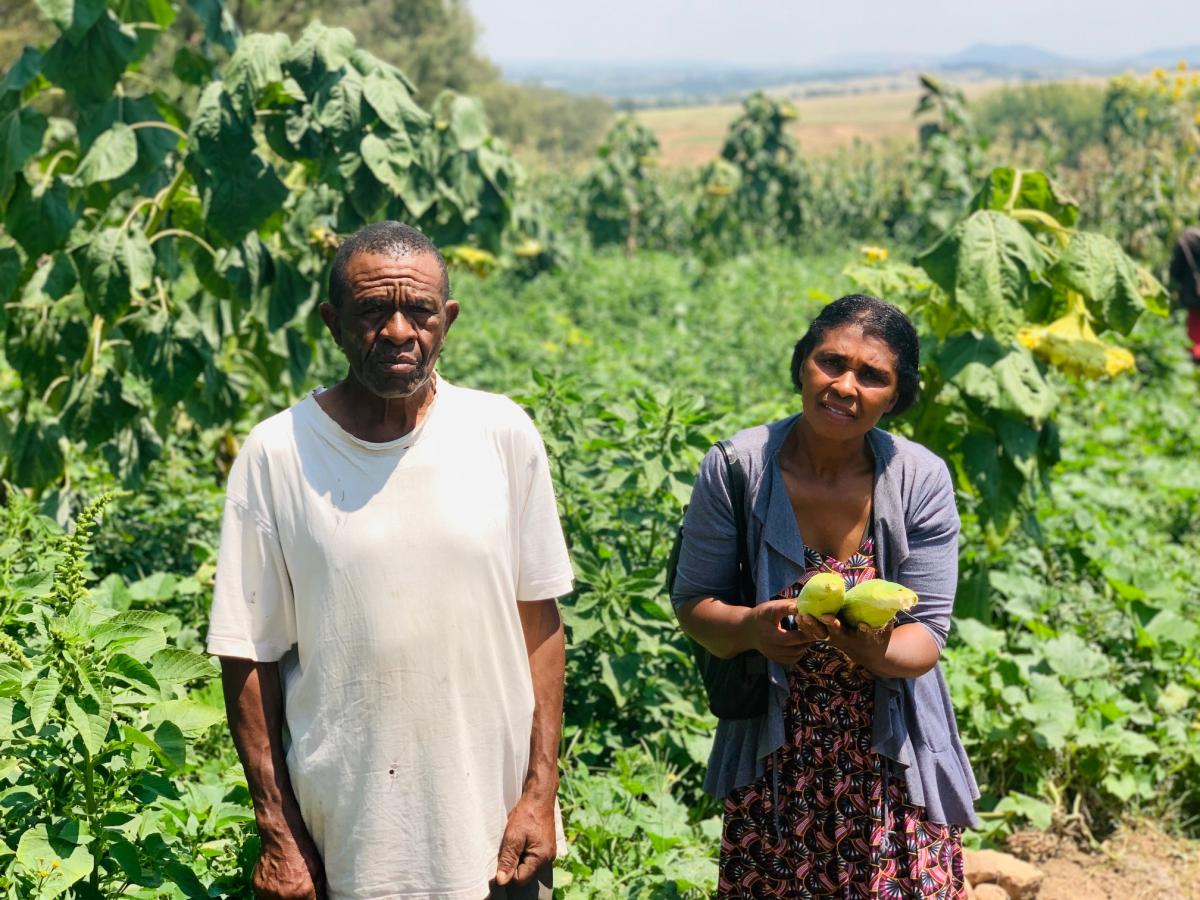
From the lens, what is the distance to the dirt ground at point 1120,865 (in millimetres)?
3217

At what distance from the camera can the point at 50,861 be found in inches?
74.0

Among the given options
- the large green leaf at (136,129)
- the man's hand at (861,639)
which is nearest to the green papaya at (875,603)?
the man's hand at (861,639)

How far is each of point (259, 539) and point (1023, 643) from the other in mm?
2804

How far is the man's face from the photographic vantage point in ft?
5.93

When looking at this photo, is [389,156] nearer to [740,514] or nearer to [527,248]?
[740,514]

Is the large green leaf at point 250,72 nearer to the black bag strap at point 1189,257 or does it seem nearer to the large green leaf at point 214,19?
the large green leaf at point 214,19

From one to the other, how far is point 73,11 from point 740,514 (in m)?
2.53

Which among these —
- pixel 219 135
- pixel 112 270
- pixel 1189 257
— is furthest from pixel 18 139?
pixel 1189 257

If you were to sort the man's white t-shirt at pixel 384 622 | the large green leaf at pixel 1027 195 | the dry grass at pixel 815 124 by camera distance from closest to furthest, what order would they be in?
the man's white t-shirt at pixel 384 622 < the large green leaf at pixel 1027 195 < the dry grass at pixel 815 124

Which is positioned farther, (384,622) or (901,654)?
(901,654)

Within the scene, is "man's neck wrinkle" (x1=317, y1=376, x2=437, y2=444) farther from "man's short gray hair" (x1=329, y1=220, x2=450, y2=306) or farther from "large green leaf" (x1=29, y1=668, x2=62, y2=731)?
"large green leaf" (x1=29, y1=668, x2=62, y2=731)

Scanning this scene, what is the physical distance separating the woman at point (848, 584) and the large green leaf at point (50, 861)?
101cm

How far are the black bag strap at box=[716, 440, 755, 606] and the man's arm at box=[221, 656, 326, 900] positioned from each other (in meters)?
0.78

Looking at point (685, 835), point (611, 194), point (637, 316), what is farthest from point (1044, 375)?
point (611, 194)
